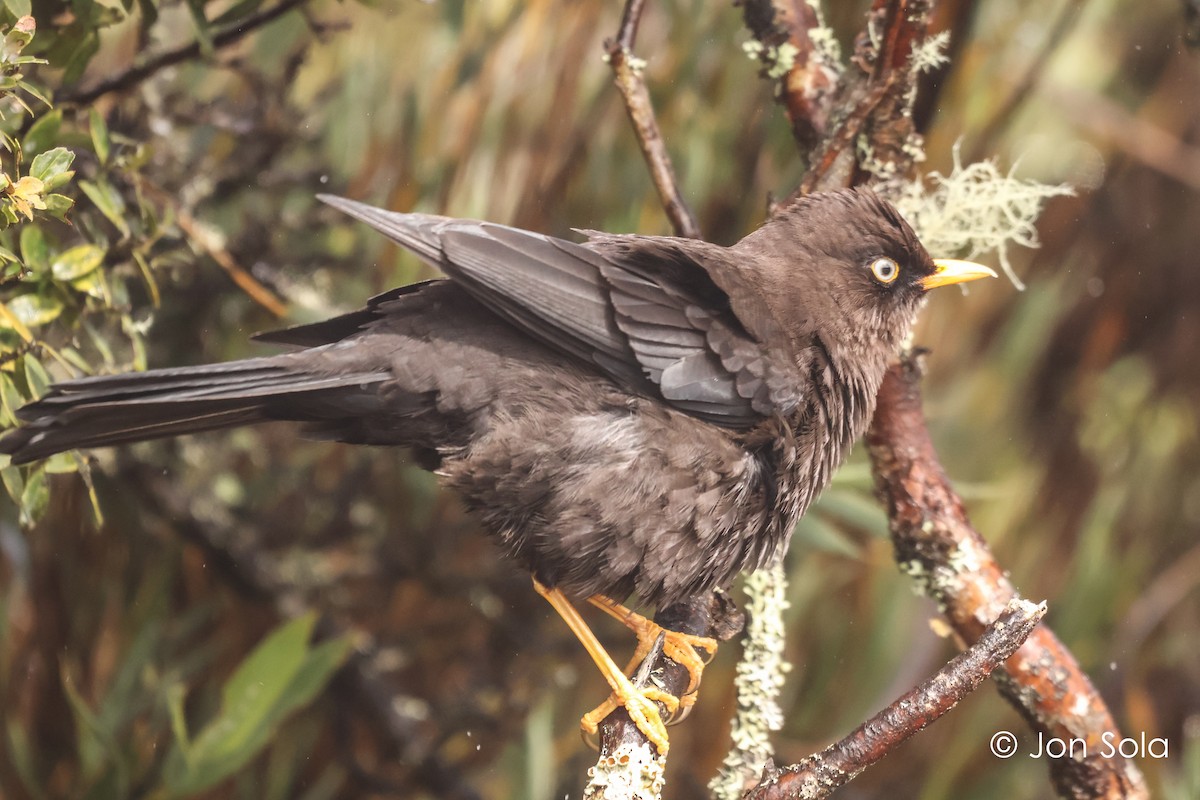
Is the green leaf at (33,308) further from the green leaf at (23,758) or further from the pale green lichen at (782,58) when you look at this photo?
the green leaf at (23,758)

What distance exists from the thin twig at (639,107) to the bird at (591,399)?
0.40m

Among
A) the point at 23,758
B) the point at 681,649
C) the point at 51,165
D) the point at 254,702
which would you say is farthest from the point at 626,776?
the point at 23,758

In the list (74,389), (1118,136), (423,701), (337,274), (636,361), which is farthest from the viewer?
(1118,136)

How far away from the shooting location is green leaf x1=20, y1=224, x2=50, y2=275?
267cm

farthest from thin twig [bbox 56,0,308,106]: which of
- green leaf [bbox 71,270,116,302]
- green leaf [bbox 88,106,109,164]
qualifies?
green leaf [bbox 71,270,116,302]

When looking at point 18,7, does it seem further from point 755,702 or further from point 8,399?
point 755,702

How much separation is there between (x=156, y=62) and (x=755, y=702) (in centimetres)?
239

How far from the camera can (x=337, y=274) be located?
4.61m

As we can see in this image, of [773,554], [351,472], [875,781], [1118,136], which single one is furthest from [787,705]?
[1118,136]

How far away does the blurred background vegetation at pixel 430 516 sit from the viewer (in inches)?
167

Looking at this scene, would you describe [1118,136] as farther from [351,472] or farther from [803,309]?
[351,472]

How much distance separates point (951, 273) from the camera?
3.30m

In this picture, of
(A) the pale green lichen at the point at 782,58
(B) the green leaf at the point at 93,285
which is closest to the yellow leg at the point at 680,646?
(B) the green leaf at the point at 93,285

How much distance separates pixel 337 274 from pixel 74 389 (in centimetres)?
209
